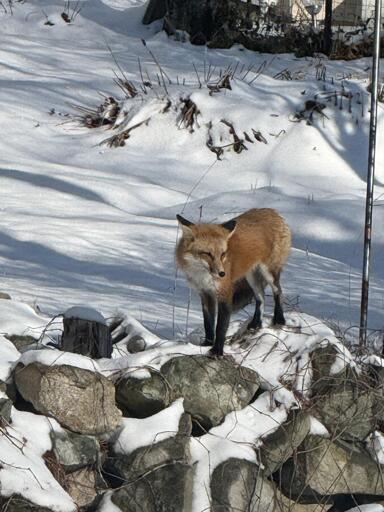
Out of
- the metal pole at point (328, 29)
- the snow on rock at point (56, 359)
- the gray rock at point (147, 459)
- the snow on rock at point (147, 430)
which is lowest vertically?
the gray rock at point (147, 459)

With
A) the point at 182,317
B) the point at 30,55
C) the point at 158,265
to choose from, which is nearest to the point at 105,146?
the point at 30,55

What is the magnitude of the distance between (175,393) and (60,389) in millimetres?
684

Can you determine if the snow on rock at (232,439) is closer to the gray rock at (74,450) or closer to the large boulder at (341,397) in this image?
the large boulder at (341,397)

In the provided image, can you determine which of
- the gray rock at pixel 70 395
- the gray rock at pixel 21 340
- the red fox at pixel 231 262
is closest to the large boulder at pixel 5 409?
the gray rock at pixel 70 395

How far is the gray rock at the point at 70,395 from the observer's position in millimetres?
5133

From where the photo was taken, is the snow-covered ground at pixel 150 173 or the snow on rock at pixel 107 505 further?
the snow-covered ground at pixel 150 173

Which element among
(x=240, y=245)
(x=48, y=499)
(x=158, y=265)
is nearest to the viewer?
(x=48, y=499)

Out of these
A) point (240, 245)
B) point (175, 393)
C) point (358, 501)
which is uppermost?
point (240, 245)

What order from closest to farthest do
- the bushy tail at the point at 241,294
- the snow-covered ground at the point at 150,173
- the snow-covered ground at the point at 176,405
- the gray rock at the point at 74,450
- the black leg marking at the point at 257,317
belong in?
the snow-covered ground at the point at 176,405, the gray rock at the point at 74,450, the black leg marking at the point at 257,317, the bushy tail at the point at 241,294, the snow-covered ground at the point at 150,173

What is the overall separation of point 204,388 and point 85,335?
0.75 m

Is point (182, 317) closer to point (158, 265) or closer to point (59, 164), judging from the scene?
point (158, 265)

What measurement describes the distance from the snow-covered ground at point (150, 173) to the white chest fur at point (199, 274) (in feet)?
3.54

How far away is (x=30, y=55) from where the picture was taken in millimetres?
17016

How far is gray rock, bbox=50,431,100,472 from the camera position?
16.7 ft
